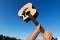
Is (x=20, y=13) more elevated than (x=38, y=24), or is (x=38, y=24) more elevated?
(x=20, y=13)

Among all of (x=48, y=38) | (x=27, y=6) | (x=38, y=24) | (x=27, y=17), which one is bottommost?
(x=48, y=38)

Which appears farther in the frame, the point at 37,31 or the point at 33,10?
the point at 33,10

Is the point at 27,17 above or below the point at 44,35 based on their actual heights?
above

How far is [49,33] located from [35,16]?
133 centimetres

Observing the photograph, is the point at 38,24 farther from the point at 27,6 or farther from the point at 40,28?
the point at 27,6

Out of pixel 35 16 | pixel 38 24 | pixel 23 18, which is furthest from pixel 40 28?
pixel 23 18

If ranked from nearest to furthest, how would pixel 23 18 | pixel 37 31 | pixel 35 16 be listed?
pixel 37 31 → pixel 35 16 → pixel 23 18

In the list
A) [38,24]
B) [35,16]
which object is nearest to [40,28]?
[38,24]

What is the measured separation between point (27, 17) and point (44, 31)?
1.40 meters

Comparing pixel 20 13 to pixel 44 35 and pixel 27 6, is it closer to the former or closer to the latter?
pixel 27 6

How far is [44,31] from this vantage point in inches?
330

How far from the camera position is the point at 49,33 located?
8.24 metres

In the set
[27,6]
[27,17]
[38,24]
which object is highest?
[27,6]

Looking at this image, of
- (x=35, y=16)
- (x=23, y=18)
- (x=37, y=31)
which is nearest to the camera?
(x=37, y=31)
